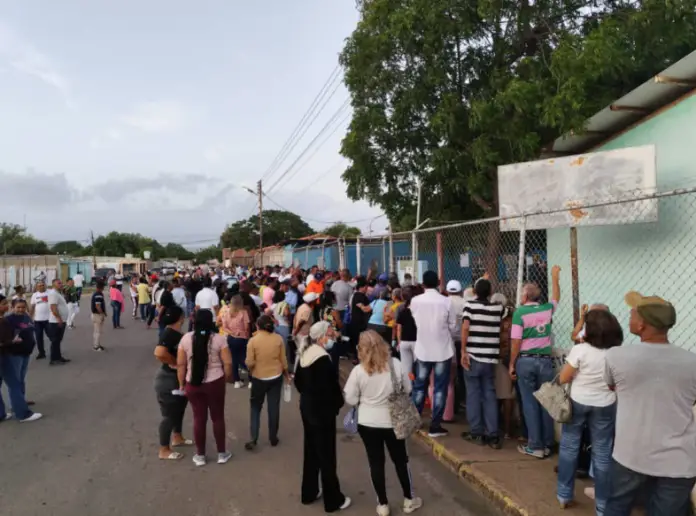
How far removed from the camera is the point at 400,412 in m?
4.14

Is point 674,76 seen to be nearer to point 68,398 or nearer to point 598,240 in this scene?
point 598,240

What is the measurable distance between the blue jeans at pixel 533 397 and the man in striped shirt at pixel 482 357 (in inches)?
14.9

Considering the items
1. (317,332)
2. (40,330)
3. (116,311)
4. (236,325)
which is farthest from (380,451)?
(116,311)

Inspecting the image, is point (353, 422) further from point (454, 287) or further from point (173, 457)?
point (454, 287)

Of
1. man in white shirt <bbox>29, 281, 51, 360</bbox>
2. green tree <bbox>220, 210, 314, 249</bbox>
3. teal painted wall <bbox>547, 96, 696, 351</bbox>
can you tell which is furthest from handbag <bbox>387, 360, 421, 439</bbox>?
green tree <bbox>220, 210, 314, 249</bbox>

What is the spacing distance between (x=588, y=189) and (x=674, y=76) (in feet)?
5.10

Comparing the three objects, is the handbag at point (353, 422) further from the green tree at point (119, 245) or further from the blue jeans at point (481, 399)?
the green tree at point (119, 245)

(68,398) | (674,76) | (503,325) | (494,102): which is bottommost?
(68,398)

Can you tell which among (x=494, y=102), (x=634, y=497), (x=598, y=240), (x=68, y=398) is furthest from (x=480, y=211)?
(x=634, y=497)

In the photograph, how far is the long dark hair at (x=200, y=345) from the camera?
5.30m

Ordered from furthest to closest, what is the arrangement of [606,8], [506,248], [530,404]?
1. [506,248]
2. [606,8]
3. [530,404]

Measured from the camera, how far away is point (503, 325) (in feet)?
18.9

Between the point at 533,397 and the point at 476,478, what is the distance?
3.13ft

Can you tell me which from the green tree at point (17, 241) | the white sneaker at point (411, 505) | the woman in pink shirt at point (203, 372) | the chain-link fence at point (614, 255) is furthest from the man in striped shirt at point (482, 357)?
the green tree at point (17, 241)
